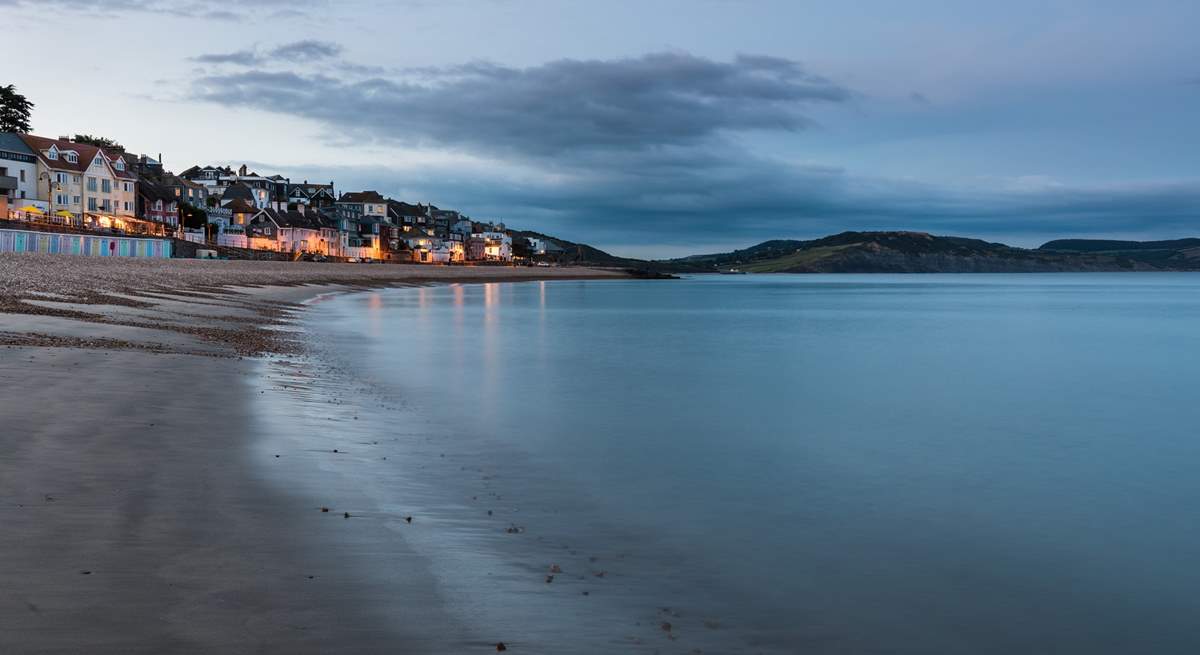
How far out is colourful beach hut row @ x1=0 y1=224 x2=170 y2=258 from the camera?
251 ft

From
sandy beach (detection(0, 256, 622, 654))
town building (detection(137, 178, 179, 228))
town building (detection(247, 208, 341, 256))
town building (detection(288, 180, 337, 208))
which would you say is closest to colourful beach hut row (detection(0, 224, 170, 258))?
town building (detection(137, 178, 179, 228))

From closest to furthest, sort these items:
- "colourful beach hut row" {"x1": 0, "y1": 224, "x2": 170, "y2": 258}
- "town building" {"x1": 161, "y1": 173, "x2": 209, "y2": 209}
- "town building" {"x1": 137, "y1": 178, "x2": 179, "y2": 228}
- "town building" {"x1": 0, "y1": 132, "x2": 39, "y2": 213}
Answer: "colourful beach hut row" {"x1": 0, "y1": 224, "x2": 170, "y2": 258} < "town building" {"x1": 0, "y1": 132, "x2": 39, "y2": 213} < "town building" {"x1": 137, "y1": 178, "x2": 179, "y2": 228} < "town building" {"x1": 161, "y1": 173, "x2": 209, "y2": 209}

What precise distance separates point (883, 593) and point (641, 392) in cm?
1535

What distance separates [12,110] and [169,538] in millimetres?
149197

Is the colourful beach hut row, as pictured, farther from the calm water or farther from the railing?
the calm water

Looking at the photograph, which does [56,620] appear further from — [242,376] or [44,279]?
[44,279]

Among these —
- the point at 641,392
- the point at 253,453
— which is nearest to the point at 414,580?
the point at 253,453

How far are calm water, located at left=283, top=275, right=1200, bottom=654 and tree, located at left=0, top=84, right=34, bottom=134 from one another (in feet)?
421

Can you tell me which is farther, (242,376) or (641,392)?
(641,392)

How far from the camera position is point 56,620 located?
536 cm

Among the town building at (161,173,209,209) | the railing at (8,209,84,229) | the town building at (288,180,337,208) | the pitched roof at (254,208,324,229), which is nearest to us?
the railing at (8,209,84,229)

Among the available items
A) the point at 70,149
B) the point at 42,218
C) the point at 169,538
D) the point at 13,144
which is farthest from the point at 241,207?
the point at 169,538

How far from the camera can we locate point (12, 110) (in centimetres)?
12731

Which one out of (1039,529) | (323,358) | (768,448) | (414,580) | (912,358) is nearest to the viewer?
(414,580)
